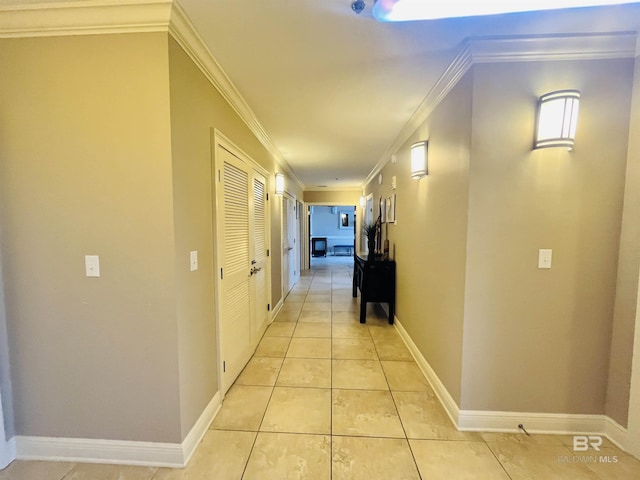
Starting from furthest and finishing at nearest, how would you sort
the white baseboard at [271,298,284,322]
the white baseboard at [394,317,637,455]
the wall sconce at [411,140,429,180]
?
the white baseboard at [271,298,284,322], the wall sconce at [411,140,429,180], the white baseboard at [394,317,637,455]

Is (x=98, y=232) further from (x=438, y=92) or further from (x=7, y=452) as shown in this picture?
(x=438, y=92)

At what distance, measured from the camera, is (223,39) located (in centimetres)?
147

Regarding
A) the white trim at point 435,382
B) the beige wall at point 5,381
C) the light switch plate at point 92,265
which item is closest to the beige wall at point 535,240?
the white trim at point 435,382

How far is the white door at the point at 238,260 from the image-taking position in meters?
1.93

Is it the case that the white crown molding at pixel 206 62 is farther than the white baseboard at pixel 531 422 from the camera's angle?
No

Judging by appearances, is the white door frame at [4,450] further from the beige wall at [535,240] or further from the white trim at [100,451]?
the beige wall at [535,240]

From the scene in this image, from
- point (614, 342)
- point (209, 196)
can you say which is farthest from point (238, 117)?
point (614, 342)

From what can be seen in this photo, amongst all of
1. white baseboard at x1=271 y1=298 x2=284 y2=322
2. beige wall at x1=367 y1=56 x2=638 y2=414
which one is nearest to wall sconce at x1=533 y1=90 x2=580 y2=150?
beige wall at x1=367 y1=56 x2=638 y2=414

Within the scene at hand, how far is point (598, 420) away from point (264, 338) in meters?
2.74

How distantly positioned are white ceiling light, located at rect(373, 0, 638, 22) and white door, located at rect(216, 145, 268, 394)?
129cm

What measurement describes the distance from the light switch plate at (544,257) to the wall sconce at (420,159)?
1010 mm

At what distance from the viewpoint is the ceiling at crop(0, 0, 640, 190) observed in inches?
51.1

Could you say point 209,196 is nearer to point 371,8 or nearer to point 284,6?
point 284,6

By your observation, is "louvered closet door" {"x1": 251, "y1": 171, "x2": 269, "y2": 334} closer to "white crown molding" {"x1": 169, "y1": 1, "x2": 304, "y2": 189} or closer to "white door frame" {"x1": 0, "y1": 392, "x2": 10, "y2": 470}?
"white crown molding" {"x1": 169, "y1": 1, "x2": 304, "y2": 189}
